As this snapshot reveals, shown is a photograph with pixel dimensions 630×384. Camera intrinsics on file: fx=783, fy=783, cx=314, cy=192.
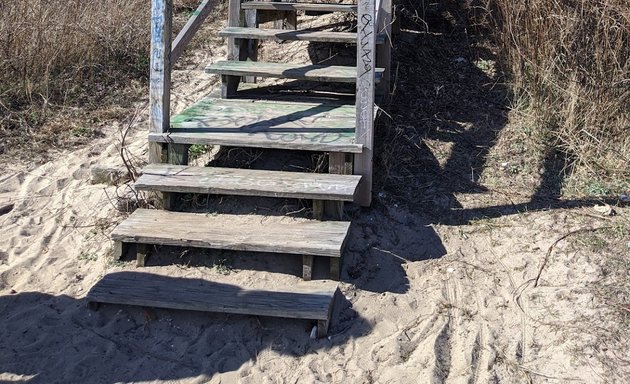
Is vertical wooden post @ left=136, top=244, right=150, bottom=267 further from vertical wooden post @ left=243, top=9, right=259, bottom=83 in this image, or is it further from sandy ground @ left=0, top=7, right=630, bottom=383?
vertical wooden post @ left=243, top=9, right=259, bottom=83

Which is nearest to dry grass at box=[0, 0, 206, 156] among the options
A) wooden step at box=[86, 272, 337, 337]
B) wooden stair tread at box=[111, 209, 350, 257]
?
wooden stair tread at box=[111, 209, 350, 257]

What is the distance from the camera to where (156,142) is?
206 inches

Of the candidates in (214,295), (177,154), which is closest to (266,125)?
(177,154)

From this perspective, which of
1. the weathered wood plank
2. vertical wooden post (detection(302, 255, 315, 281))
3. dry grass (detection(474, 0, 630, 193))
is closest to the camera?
vertical wooden post (detection(302, 255, 315, 281))

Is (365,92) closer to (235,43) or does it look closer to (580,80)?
(235,43)

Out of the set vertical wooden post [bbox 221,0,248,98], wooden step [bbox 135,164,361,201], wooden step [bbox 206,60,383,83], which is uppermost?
vertical wooden post [bbox 221,0,248,98]

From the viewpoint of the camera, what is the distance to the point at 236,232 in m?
4.74

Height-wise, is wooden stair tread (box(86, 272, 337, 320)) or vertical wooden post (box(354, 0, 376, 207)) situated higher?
vertical wooden post (box(354, 0, 376, 207))

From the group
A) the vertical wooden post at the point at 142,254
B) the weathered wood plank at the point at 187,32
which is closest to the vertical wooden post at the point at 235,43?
the weathered wood plank at the point at 187,32

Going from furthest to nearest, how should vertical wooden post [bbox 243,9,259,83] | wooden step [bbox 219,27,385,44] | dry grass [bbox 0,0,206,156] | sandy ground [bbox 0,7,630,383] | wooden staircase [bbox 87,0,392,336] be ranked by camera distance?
vertical wooden post [bbox 243,9,259,83], dry grass [bbox 0,0,206,156], wooden step [bbox 219,27,385,44], wooden staircase [bbox 87,0,392,336], sandy ground [bbox 0,7,630,383]

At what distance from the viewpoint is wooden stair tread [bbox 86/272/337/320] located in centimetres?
436

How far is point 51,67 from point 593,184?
15.6ft

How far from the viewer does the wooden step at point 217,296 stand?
4355 millimetres

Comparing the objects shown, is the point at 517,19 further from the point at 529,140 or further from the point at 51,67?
the point at 51,67
